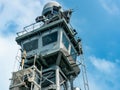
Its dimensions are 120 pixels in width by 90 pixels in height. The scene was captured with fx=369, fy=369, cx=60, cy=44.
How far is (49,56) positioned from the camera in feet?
188

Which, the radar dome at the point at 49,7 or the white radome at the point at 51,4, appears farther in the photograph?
the white radome at the point at 51,4

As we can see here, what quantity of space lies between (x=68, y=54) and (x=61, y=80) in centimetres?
427

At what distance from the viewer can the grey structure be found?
5403 centimetres

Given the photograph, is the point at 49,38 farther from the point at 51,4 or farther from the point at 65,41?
the point at 51,4

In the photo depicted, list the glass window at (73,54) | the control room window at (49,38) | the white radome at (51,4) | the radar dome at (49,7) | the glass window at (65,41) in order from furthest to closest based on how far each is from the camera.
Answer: the white radome at (51,4) < the radar dome at (49,7) < the glass window at (73,54) < the glass window at (65,41) < the control room window at (49,38)

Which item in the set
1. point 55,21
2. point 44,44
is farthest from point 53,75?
point 55,21

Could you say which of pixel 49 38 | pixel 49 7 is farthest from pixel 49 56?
pixel 49 7

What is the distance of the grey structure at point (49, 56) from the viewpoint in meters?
54.0

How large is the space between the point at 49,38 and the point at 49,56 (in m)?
4.14

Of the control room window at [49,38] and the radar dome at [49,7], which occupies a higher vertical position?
the radar dome at [49,7]

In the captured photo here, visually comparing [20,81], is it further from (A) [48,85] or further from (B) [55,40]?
(B) [55,40]

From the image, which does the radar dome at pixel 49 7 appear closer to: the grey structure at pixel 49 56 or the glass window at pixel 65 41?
the grey structure at pixel 49 56

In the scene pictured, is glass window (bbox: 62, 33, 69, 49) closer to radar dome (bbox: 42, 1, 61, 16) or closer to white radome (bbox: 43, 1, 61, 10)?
radar dome (bbox: 42, 1, 61, 16)

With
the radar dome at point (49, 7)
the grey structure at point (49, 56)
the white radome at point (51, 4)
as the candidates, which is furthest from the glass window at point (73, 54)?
the white radome at point (51, 4)
